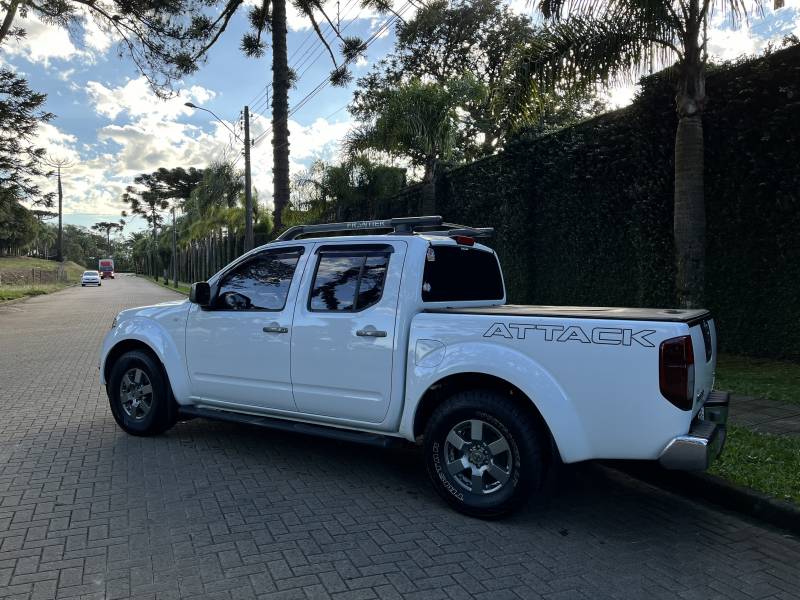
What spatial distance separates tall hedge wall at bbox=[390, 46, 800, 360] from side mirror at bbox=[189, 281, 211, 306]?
24.1ft

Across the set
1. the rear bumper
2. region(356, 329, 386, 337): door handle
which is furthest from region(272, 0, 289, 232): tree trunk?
the rear bumper

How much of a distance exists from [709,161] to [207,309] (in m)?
7.66

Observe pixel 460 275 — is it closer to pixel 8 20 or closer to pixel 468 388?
pixel 468 388

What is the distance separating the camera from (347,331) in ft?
15.2

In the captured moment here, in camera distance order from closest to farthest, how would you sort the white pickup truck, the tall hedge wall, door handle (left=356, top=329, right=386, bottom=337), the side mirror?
the white pickup truck → door handle (left=356, top=329, right=386, bottom=337) → the side mirror → the tall hedge wall

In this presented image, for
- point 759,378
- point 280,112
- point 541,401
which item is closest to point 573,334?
point 541,401

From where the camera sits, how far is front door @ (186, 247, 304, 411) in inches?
198

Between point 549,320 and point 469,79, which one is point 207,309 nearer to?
point 549,320

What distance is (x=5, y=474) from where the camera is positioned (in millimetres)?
4863

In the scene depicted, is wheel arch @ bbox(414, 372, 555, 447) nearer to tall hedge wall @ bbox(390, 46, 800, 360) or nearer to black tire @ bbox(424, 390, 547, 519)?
black tire @ bbox(424, 390, 547, 519)

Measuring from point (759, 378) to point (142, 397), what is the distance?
7.21m

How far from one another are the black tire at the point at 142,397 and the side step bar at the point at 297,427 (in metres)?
0.26

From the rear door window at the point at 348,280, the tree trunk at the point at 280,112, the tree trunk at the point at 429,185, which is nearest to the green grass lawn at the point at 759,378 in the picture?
the rear door window at the point at 348,280

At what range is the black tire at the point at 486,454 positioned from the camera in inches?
151
